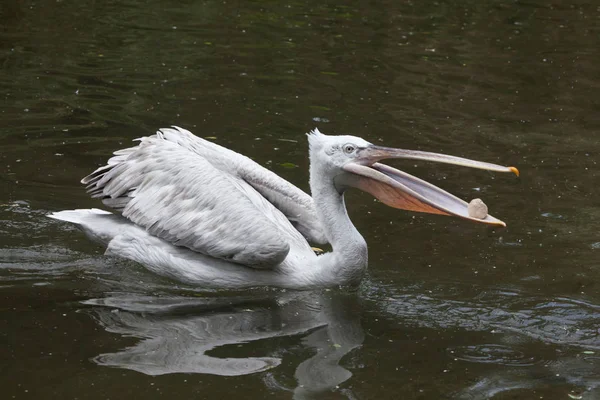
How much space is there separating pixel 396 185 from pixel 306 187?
1919mm

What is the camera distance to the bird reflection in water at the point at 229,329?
15.0 feet

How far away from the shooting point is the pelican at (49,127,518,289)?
539cm

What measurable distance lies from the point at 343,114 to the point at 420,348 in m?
4.25

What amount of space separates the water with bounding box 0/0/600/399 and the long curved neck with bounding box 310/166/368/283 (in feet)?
0.76

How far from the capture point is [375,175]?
5.36 m

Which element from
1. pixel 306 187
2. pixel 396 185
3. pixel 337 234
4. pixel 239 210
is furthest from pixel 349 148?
pixel 306 187

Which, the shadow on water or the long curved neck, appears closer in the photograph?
the shadow on water

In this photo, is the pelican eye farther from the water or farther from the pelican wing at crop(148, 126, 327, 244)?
the water

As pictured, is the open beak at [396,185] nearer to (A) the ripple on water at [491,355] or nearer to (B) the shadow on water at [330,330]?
(B) the shadow on water at [330,330]

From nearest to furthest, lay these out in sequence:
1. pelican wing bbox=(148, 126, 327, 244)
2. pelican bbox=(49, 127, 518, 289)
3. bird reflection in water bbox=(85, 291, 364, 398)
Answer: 1. bird reflection in water bbox=(85, 291, 364, 398)
2. pelican bbox=(49, 127, 518, 289)
3. pelican wing bbox=(148, 126, 327, 244)

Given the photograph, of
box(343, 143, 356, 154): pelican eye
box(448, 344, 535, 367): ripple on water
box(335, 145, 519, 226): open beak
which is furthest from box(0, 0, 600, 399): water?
box(343, 143, 356, 154): pelican eye

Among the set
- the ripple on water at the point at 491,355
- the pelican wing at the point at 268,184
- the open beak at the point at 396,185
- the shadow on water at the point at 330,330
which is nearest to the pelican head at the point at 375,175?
the open beak at the point at 396,185

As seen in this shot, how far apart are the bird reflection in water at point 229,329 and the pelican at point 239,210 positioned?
0.17 metres

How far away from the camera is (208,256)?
5.68 m
